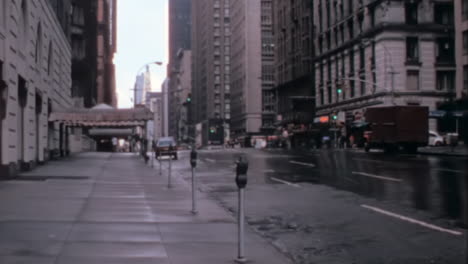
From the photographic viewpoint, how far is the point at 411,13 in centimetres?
6247

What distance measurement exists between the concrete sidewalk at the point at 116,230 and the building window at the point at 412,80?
50473mm

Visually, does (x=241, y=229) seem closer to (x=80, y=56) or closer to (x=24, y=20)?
(x=24, y=20)

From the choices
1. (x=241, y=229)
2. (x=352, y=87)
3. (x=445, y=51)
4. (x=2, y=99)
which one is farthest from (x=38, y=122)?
(x=352, y=87)

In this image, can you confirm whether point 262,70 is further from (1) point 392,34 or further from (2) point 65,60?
(2) point 65,60

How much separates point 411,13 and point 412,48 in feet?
12.4

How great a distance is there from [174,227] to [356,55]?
62.0 metres

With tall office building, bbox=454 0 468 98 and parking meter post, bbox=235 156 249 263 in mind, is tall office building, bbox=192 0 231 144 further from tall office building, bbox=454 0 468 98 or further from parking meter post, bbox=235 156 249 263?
parking meter post, bbox=235 156 249 263

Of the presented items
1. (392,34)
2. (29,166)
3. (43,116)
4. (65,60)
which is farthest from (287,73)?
(29,166)

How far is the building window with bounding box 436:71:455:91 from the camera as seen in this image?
62344 millimetres

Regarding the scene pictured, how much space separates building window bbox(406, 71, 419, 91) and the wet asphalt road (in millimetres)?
42784

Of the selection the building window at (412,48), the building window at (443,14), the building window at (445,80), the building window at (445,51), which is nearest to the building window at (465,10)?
the building window at (412,48)

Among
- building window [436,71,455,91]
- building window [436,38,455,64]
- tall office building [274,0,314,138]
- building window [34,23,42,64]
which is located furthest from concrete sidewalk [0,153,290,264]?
tall office building [274,0,314,138]

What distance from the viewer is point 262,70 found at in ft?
461

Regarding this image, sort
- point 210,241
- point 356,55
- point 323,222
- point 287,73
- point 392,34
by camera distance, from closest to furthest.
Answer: point 210,241 → point 323,222 → point 392,34 → point 356,55 → point 287,73
